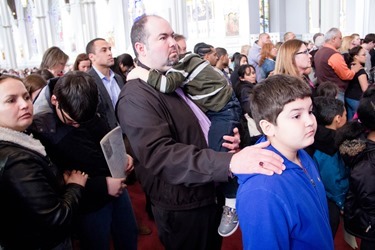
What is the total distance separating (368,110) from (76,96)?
163cm

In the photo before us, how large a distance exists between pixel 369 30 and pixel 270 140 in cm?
1081

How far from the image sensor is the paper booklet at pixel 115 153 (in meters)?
1.68

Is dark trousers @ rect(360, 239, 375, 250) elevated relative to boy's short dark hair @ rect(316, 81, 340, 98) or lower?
lower

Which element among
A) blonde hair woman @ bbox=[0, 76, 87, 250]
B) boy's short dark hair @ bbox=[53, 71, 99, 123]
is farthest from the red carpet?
boy's short dark hair @ bbox=[53, 71, 99, 123]

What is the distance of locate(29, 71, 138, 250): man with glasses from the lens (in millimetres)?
1618

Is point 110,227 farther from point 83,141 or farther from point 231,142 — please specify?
point 231,142

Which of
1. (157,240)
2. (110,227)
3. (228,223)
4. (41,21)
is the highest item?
(41,21)

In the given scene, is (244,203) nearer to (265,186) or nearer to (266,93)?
(265,186)

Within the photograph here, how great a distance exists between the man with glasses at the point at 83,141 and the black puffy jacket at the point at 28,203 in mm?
258

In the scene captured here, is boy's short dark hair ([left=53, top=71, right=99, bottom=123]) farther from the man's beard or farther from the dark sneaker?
the dark sneaker

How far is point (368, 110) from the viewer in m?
1.87

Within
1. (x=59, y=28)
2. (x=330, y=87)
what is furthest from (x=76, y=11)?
(x=330, y=87)

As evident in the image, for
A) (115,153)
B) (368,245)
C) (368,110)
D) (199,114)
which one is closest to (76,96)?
(115,153)

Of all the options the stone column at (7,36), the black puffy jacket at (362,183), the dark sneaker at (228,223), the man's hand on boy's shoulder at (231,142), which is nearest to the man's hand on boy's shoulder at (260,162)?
the man's hand on boy's shoulder at (231,142)
